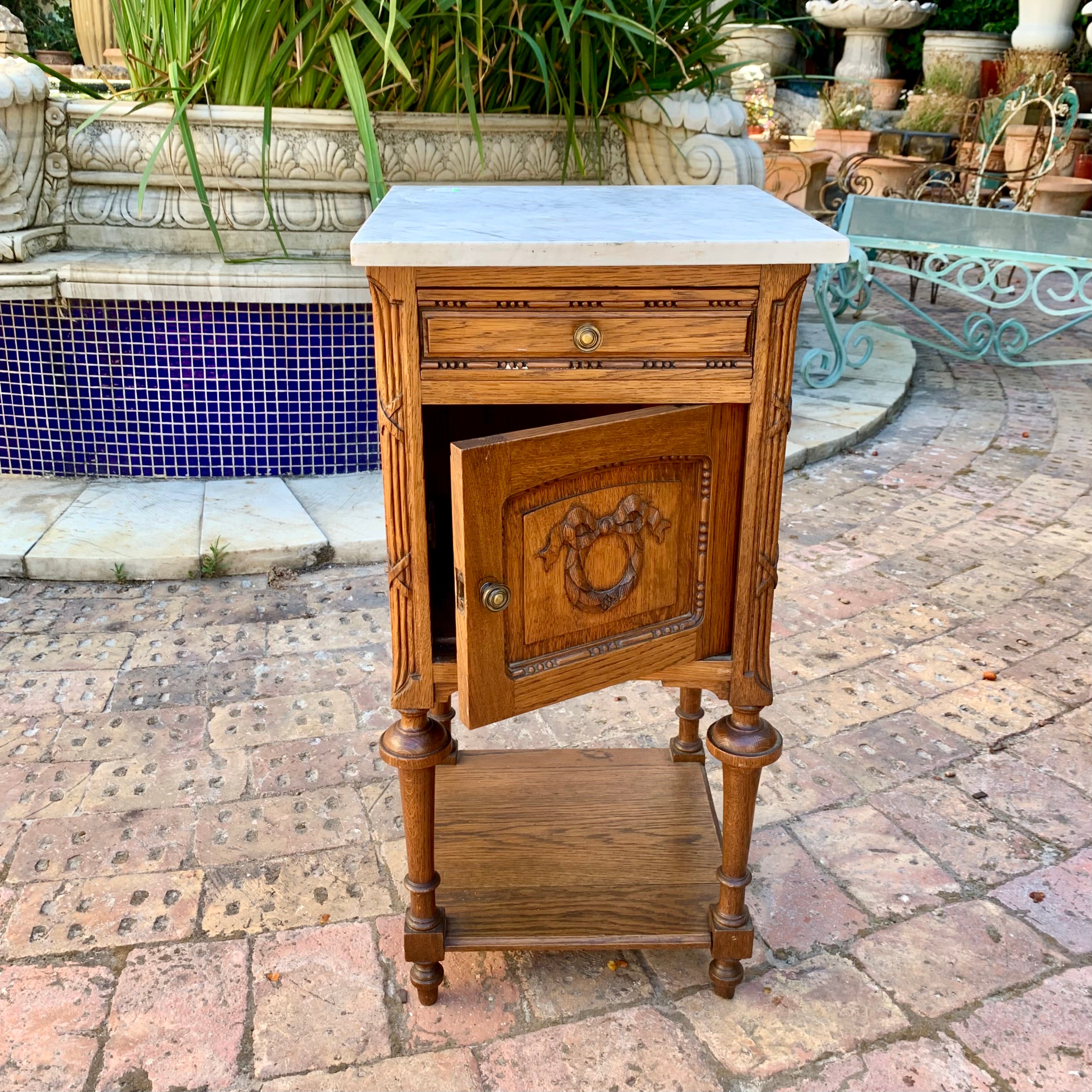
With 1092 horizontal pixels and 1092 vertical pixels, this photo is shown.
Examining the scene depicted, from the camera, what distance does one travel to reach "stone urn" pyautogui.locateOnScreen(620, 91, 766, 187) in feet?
13.3

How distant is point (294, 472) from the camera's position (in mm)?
3709

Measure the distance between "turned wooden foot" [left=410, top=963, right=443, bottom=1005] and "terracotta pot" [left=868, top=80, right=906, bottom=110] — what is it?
1346 centimetres

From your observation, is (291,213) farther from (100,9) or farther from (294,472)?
(100,9)

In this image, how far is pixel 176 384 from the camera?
3547mm

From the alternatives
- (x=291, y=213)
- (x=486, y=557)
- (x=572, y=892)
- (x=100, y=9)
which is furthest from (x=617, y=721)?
(x=100, y=9)

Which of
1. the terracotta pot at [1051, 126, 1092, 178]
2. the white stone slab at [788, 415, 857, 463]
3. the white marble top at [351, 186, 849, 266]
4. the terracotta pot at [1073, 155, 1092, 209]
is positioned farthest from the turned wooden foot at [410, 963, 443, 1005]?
the terracotta pot at [1073, 155, 1092, 209]

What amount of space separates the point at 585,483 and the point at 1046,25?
13367mm

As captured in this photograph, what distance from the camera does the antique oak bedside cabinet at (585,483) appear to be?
1.35 meters

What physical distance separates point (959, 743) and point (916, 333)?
4.28 metres

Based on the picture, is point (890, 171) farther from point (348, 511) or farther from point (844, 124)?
point (348, 511)

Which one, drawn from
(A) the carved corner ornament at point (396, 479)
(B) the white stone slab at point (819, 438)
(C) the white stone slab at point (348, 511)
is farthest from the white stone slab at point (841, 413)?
(A) the carved corner ornament at point (396, 479)

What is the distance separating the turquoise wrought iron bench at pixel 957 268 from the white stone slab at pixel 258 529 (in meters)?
2.59

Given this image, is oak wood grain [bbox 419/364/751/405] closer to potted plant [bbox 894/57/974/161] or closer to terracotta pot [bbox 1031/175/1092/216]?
terracotta pot [bbox 1031/175/1092/216]

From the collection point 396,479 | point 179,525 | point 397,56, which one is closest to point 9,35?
point 397,56
